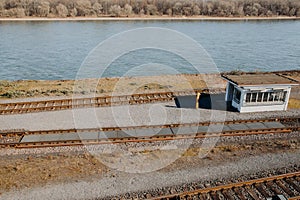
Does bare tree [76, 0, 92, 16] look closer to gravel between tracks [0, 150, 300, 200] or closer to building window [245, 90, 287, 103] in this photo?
building window [245, 90, 287, 103]

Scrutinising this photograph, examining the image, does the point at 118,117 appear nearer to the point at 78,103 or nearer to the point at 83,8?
the point at 78,103

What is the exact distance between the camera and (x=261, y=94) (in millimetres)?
18141

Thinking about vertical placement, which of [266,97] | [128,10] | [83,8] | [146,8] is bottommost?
[266,97]

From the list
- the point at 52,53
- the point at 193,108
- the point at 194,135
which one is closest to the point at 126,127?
the point at 194,135

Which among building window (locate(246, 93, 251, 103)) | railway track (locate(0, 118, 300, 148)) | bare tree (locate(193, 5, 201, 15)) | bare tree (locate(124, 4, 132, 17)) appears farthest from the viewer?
bare tree (locate(193, 5, 201, 15))

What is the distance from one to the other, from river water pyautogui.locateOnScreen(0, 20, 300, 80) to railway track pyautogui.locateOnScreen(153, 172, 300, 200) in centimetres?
2327

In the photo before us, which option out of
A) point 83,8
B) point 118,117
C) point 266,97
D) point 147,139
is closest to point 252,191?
point 147,139

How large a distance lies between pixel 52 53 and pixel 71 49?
3.65m

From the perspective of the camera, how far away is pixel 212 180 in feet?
36.1

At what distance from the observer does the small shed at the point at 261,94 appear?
58.3ft

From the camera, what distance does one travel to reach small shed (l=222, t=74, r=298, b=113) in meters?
17.8

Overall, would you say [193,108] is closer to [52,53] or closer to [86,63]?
[86,63]

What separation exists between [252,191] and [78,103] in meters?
12.7

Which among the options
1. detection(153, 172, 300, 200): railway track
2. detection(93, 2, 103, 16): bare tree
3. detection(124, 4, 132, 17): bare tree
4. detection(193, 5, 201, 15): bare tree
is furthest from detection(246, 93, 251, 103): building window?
detection(193, 5, 201, 15): bare tree
